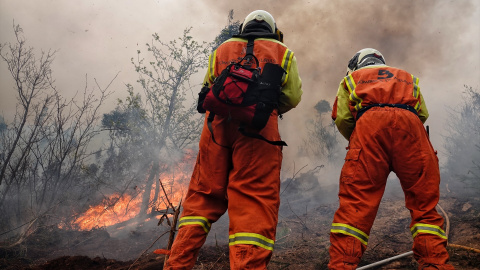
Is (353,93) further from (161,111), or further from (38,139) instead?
(161,111)

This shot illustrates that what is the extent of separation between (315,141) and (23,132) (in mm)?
20147

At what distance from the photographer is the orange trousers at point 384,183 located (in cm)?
192

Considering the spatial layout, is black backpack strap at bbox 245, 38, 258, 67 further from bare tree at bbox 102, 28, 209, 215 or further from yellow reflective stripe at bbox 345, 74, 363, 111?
bare tree at bbox 102, 28, 209, 215

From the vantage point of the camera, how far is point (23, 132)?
16.6 feet

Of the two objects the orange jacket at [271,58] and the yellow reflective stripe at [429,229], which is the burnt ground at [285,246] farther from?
the orange jacket at [271,58]

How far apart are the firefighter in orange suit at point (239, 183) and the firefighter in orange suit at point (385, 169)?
Result: 62 centimetres

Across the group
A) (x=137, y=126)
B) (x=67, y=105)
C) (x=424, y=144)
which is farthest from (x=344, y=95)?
(x=137, y=126)

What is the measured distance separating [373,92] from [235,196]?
1562mm

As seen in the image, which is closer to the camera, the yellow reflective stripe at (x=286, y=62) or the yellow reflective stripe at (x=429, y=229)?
the yellow reflective stripe at (x=429, y=229)

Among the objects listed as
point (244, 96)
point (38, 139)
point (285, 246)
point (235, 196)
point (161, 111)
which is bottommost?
point (285, 246)

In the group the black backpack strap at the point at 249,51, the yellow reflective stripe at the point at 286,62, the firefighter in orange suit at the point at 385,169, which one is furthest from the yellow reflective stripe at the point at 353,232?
the black backpack strap at the point at 249,51

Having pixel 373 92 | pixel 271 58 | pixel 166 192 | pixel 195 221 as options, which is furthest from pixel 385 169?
pixel 166 192

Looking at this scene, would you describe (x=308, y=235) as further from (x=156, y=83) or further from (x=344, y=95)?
(x=156, y=83)

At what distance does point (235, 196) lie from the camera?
1.78 metres
